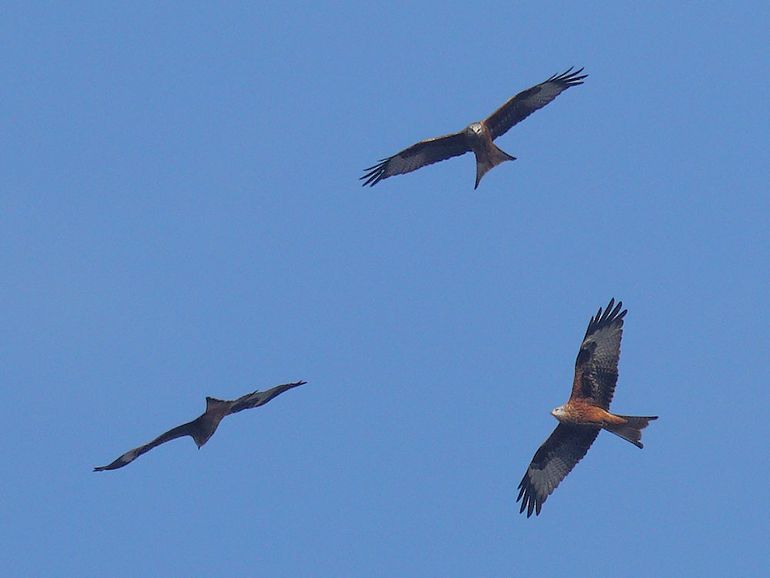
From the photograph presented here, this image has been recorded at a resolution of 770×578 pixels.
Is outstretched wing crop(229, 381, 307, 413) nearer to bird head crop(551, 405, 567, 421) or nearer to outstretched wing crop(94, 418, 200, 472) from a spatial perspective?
outstretched wing crop(94, 418, 200, 472)

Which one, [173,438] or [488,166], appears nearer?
[173,438]

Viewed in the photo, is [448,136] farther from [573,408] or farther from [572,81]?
[573,408]

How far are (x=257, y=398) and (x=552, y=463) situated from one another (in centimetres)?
445

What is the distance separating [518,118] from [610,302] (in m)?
4.50

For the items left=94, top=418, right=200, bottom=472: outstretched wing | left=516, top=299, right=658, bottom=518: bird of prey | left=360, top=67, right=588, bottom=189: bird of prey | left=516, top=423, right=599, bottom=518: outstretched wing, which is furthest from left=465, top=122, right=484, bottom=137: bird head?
left=94, top=418, right=200, bottom=472: outstretched wing

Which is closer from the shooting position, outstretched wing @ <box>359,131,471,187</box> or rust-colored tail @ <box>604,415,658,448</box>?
rust-colored tail @ <box>604,415,658,448</box>

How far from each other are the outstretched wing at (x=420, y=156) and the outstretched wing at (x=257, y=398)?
617cm

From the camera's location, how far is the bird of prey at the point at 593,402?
19.3 metres

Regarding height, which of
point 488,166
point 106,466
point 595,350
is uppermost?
point 488,166

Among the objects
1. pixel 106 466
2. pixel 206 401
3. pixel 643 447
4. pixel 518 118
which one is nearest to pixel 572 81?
pixel 518 118

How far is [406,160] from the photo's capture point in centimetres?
2459

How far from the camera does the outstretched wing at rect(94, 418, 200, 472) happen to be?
19391mm

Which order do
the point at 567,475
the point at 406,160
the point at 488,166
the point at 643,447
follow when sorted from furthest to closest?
1. the point at 406,160
2. the point at 488,166
3. the point at 567,475
4. the point at 643,447

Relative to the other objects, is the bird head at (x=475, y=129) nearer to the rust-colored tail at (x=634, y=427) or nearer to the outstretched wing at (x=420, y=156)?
the outstretched wing at (x=420, y=156)
